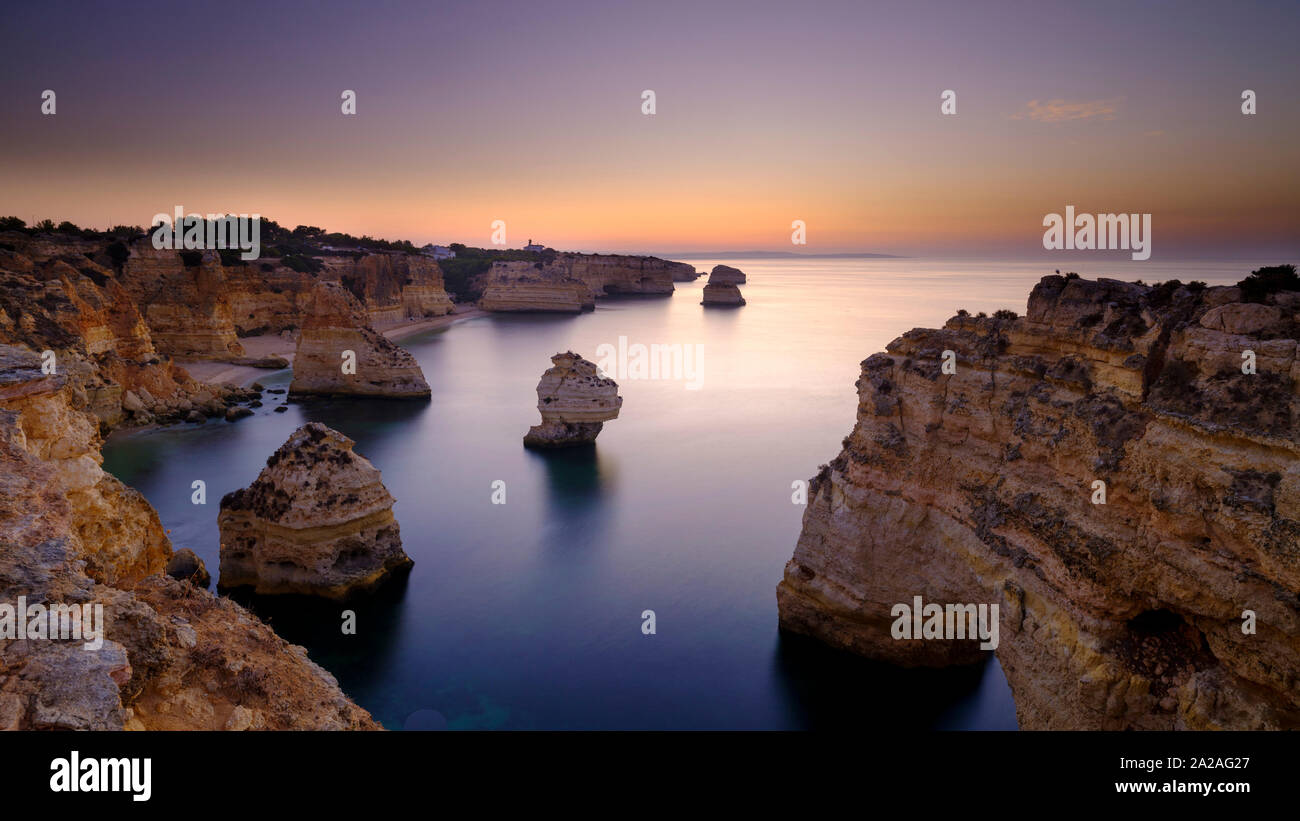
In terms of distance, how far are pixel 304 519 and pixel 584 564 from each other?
8.15 metres

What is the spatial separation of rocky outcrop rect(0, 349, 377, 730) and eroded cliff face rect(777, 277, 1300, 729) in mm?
8524

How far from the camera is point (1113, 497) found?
8.26 metres

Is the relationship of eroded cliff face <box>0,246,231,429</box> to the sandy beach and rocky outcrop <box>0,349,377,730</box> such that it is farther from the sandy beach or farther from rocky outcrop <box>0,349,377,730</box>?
rocky outcrop <box>0,349,377,730</box>

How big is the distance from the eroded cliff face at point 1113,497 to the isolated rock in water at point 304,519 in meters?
12.1

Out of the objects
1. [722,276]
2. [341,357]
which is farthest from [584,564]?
[722,276]

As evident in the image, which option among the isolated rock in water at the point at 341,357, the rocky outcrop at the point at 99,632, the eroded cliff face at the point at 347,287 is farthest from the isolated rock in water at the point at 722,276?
the rocky outcrop at the point at 99,632

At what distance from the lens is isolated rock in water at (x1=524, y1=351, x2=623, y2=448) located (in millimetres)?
27891

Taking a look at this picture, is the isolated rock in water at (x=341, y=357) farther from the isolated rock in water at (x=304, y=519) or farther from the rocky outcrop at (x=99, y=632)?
the rocky outcrop at (x=99, y=632)

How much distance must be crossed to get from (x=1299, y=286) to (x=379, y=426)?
3451cm

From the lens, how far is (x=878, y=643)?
43.8 ft

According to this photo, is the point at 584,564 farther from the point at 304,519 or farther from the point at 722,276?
the point at 722,276
